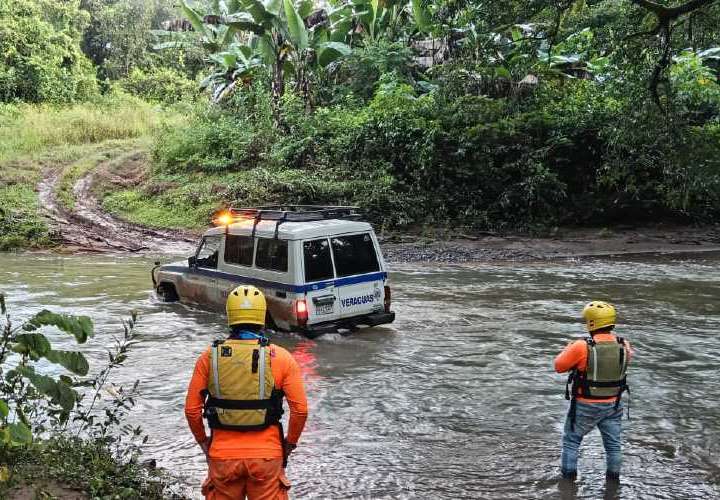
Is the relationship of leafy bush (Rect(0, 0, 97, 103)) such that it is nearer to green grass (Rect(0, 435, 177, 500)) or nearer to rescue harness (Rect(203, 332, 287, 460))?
green grass (Rect(0, 435, 177, 500))

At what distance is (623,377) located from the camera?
19.3ft

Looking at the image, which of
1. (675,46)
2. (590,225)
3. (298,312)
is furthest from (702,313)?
(590,225)

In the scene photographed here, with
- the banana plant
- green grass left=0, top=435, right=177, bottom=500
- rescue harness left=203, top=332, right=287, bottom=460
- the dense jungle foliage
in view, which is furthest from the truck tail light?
the banana plant

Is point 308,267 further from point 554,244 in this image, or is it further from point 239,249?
point 554,244

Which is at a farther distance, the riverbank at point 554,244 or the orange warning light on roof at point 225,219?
the riverbank at point 554,244

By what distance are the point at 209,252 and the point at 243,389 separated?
28.2 feet

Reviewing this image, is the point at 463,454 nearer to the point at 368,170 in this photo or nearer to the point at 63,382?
the point at 63,382

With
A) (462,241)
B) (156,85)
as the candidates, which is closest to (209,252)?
(462,241)

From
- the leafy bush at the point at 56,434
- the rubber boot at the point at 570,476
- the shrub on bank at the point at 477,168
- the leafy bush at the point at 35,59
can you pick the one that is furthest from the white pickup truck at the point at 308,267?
the leafy bush at the point at 35,59

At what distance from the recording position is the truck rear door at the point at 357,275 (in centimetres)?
1081

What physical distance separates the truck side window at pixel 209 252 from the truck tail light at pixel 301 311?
2288 millimetres

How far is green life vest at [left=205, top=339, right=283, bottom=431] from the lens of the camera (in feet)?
13.2

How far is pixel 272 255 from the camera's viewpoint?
35.5 feet

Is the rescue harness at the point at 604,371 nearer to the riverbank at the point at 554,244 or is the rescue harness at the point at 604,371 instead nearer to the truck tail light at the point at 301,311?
the truck tail light at the point at 301,311
